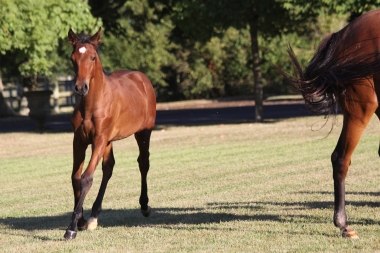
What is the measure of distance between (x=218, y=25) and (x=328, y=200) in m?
16.1

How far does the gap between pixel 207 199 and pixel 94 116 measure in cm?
280

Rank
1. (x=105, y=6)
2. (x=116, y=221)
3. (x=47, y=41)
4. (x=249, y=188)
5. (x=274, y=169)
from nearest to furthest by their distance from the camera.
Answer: (x=116, y=221), (x=249, y=188), (x=274, y=169), (x=47, y=41), (x=105, y=6)

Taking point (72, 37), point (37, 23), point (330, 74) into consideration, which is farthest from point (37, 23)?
point (330, 74)

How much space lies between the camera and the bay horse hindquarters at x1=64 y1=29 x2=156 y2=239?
29.6ft

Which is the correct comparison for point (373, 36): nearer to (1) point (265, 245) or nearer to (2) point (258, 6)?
(1) point (265, 245)

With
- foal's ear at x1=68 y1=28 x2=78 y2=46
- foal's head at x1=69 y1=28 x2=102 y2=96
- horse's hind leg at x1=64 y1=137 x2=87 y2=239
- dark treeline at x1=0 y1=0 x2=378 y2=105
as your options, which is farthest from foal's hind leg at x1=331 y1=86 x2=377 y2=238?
dark treeline at x1=0 y1=0 x2=378 y2=105

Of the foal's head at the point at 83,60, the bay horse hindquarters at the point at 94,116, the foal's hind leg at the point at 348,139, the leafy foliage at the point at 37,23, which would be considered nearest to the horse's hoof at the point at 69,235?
the bay horse hindquarters at the point at 94,116

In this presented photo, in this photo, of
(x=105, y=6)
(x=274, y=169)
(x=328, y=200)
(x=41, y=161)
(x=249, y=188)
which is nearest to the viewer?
(x=328, y=200)

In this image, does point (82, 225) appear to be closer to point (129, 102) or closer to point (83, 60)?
point (129, 102)

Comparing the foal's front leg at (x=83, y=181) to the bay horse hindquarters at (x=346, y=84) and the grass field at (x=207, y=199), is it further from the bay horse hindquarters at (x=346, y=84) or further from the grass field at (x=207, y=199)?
the bay horse hindquarters at (x=346, y=84)

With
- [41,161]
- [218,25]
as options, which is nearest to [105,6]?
[218,25]

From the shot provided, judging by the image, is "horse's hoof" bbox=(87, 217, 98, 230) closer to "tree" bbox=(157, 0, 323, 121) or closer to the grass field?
the grass field

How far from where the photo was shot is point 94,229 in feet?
31.2

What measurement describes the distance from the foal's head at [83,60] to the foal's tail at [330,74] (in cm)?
214
